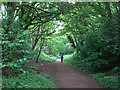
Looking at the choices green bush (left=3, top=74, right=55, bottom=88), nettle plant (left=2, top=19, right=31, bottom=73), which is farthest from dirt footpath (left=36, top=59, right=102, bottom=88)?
nettle plant (left=2, top=19, right=31, bottom=73)

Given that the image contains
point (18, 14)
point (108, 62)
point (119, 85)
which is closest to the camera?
point (119, 85)

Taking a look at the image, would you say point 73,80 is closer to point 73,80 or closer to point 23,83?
point 73,80

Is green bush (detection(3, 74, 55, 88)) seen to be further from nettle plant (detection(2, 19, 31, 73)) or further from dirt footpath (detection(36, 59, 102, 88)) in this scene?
dirt footpath (detection(36, 59, 102, 88))

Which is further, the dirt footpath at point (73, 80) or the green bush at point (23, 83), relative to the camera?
the dirt footpath at point (73, 80)

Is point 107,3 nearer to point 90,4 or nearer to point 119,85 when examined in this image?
point 90,4

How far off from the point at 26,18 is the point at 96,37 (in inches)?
341

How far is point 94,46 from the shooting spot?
9297 millimetres

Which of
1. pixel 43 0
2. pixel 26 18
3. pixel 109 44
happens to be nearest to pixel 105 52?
pixel 109 44

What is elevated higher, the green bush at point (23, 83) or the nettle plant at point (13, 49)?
the nettle plant at point (13, 49)

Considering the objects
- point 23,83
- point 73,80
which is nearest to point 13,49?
point 23,83

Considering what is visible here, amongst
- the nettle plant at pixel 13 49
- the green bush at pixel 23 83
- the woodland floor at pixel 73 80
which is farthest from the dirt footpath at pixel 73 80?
the nettle plant at pixel 13 49

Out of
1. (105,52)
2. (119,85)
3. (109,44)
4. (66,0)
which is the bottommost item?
(119,85)

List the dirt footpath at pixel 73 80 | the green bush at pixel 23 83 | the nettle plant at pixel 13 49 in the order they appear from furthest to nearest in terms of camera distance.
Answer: the dirt footpath at pixel 73 80
the green bush at pixel 23 83
the nettle plant at pixel 13 49

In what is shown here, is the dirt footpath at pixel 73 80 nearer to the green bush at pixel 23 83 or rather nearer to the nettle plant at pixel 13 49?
the green bush at pixel 23 83
